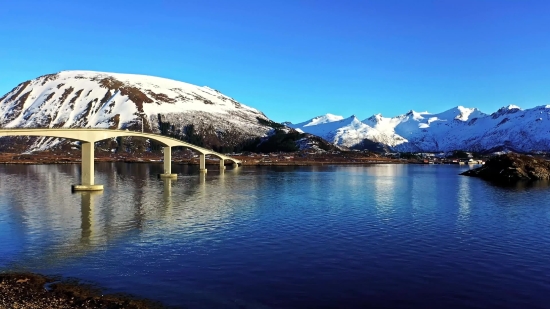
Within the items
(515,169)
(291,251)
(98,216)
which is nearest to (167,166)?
(98,216)

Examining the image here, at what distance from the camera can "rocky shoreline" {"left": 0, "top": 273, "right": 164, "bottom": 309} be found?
686 inches

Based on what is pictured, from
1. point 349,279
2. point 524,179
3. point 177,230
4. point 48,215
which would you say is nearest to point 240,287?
point 349,279

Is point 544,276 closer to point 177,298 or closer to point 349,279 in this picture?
point 349,279

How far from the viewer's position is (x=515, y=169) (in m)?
104

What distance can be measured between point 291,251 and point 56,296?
44.7 feet

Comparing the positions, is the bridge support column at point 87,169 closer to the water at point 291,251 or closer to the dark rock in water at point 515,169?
the water at point 291,251

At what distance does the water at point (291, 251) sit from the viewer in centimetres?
1961

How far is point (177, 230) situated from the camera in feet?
111

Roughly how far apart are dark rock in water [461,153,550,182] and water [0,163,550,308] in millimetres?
58018

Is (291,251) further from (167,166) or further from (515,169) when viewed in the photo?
(515,169)

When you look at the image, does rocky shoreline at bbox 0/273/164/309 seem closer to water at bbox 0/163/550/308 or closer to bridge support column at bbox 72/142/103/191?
water at bbox 0/163/550/308

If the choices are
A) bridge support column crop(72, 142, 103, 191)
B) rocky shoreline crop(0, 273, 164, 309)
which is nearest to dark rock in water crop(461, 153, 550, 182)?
bridge support column crop(72, 142, 103, 191)

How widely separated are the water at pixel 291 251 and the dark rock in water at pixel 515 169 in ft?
190

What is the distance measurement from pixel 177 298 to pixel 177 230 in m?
15.6
